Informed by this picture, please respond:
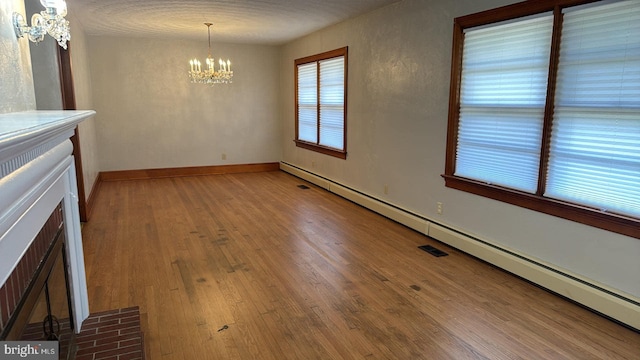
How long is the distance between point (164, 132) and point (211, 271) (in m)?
5.16

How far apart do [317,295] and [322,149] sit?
4.12 meters

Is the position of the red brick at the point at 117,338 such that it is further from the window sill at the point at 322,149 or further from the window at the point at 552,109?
the window sill at the point at 322,149

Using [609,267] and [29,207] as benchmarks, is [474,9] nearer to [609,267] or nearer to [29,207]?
[609,267]

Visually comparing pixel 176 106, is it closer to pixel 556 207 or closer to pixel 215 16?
pixel 215 16

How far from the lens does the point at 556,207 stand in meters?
3.19

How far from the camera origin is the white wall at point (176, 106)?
7566 millimetres

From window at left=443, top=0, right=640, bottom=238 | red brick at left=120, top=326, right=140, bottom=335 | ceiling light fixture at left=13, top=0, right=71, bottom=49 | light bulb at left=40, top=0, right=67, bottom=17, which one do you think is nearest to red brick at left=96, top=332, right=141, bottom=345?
red brick at left=120, top=326, right=140, bottom=335

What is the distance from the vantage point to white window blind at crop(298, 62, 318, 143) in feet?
24.0

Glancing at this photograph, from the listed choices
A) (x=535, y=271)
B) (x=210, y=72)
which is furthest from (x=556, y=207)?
(x=210, y=72)

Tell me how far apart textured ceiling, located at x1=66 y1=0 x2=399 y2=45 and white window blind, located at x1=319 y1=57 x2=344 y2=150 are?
2.13 feet

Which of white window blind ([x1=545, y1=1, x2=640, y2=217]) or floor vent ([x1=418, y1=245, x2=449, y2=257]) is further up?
white window blind ([x1=545, y1=1, x2=640, y2=217])

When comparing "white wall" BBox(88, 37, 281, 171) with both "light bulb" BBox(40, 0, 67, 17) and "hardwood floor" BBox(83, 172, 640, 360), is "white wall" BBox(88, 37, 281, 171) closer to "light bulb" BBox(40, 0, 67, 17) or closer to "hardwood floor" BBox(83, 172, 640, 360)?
"hardwood floor" BBox(83, 172, 640, 360)

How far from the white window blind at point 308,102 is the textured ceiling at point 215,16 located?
65 cm

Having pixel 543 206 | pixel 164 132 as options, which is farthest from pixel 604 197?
pixel 164 132
